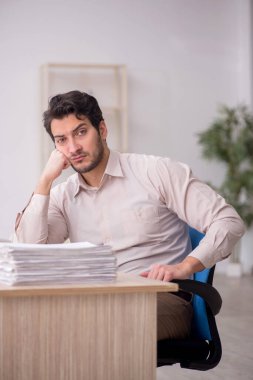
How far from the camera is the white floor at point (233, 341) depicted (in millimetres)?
3816

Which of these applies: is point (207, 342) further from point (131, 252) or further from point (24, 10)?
point (24, 10)

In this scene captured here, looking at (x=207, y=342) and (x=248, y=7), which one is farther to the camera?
(x=248, y=7)

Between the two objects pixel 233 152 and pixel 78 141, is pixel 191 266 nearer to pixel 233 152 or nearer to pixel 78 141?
pixel 78 141

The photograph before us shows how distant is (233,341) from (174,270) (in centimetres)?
260

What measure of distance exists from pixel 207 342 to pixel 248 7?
704cm

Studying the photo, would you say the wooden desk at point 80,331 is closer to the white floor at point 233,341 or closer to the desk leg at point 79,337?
the desk leg at point 79,337

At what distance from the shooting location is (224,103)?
8938 mm

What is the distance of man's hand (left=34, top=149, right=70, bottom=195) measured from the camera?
2.61 m

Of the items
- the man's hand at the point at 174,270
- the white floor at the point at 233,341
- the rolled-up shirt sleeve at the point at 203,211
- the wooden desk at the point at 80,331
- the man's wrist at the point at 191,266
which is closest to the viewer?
the wooden desk at the point at 80,331

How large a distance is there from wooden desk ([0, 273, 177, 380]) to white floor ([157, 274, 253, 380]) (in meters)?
2.04

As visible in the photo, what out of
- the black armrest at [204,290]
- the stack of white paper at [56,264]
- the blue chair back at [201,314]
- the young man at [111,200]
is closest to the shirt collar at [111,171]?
the young man at [111,200]

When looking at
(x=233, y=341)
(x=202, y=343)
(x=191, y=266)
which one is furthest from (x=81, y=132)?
(x=233, y=341)

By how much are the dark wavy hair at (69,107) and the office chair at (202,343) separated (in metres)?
0.72

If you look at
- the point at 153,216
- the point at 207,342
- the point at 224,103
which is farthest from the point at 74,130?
the point at 224,103
